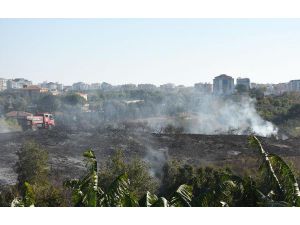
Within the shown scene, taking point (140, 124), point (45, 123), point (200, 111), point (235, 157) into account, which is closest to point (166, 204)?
point (235, 157)

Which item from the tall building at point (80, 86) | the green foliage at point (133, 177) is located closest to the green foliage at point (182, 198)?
the green foliage at point (133, 177)

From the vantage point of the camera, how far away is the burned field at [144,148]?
1482 centimetres

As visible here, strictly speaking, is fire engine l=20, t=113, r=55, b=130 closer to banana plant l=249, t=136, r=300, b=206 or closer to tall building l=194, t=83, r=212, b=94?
banana plant l=249, t=136, r=300, b=206

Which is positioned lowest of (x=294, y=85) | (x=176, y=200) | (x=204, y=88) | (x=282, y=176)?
(x=176, y=200)

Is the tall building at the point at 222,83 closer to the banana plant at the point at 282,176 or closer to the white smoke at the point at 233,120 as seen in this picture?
the white smoke at the point at 233,120

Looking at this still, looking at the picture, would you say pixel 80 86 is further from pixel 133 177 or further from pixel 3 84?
pixel 133 177

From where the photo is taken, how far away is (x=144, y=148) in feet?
59.1

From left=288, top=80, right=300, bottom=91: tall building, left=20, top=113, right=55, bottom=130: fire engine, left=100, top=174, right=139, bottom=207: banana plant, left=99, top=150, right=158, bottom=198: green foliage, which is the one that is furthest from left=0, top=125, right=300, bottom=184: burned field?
left=288, top=80, right=300, bottom=91: tall building

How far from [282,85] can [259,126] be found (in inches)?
1513

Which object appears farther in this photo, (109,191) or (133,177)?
(133,177)

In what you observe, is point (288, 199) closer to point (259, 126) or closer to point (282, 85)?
point (259, 126)

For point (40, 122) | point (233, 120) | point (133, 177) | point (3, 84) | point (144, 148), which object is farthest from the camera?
point (3, 84)

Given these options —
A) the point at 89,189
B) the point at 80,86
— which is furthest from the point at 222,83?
the point at 80,86

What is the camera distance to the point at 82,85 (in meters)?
99.6
